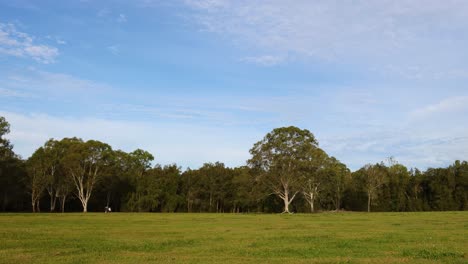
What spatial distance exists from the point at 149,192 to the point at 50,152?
2398 cm

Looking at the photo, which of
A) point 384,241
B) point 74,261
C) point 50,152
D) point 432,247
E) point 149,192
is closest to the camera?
point 74,261

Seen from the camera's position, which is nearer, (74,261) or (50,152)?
(74,261)

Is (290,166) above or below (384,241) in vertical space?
above

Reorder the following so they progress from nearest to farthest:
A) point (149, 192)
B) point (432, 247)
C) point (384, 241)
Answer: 1. point (432, 247)
2. point (384, 241)
3. point (149, 192)

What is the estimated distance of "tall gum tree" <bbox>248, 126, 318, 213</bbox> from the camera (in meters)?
79.2

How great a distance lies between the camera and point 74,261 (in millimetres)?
14836

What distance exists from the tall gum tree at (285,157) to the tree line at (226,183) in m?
0.19

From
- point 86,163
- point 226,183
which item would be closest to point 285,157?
point 226,183

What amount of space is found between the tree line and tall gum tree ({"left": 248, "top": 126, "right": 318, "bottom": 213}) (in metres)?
0.19

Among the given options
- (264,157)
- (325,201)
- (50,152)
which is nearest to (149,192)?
(50,152)

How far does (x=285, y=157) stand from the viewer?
78875mm

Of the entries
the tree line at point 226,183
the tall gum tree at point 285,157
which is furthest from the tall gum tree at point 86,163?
the tall gum tree at point 285,157

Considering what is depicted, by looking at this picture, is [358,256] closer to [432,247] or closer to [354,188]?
[432,247]

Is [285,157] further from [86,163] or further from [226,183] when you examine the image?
[86,163]
